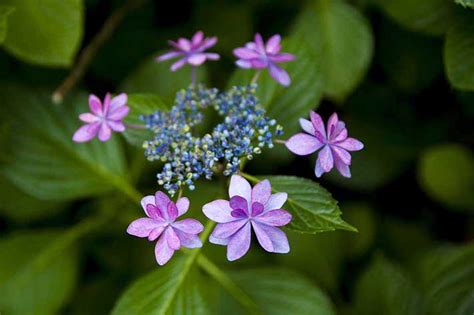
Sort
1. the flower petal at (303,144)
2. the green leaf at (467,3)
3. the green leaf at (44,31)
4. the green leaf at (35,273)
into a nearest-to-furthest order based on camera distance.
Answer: the flower petal at (303,144) < the green leaf at (467,3) < the green leaf at (44,31) < the green leaf at (35,273)

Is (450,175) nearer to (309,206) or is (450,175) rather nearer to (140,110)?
(309,206)

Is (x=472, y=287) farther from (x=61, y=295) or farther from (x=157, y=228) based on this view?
(x=61, y=295)

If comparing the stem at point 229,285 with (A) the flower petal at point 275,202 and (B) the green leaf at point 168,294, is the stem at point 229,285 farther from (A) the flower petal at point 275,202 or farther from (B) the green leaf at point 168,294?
(A) the flower petal at point 275,202

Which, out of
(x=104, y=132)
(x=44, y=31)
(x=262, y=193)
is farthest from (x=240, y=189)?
(x=44, y=31)

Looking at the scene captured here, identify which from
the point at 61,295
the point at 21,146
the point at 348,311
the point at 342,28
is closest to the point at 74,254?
the point at 61,295

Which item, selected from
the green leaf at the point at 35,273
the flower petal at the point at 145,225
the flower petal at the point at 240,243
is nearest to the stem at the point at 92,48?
the green leaf at the point at 35,273

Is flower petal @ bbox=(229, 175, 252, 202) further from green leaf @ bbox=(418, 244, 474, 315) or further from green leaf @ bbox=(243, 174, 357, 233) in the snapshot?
green leaf @ bbox=(418, 244, 474, 315)

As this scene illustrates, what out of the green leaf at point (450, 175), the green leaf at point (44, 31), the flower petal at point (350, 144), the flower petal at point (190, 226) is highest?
the flower petal at point (350, 144)
